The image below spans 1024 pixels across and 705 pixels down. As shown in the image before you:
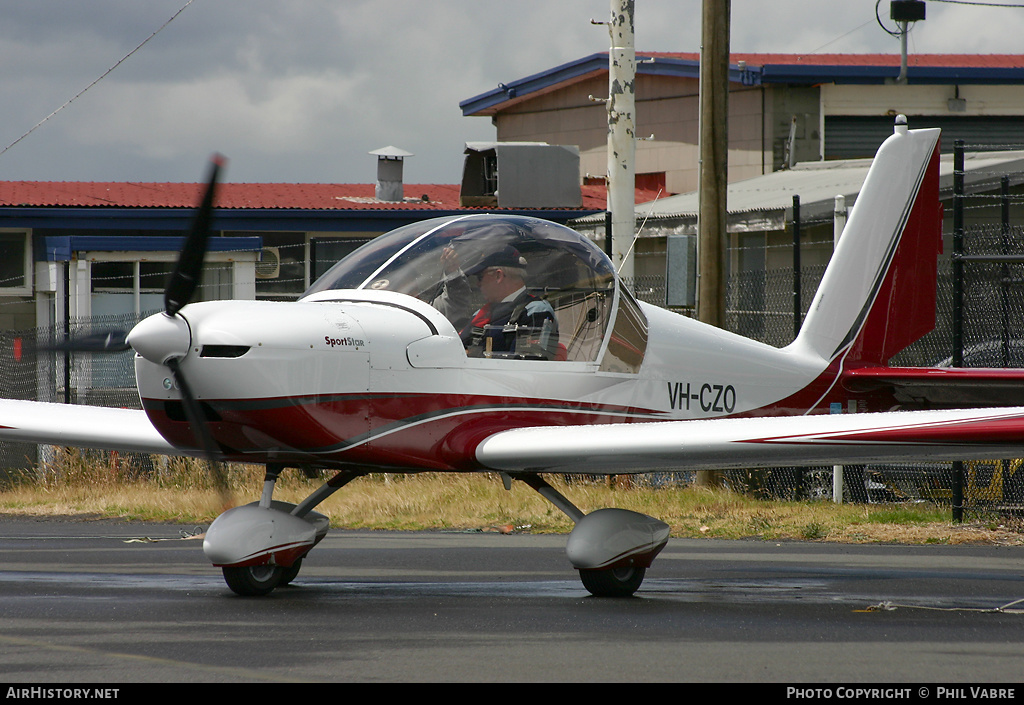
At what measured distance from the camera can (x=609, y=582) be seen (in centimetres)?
734

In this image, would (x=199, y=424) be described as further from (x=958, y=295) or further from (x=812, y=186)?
(x=812, y=186)

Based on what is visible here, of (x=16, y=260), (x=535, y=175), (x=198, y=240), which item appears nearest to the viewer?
(x=198, y=240)

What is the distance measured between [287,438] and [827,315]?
4.97m

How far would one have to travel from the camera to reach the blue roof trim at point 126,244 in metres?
18.7

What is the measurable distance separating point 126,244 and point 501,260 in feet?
41.4

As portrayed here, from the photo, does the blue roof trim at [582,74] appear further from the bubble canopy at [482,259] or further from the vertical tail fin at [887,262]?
the bubble canopy at [482,259]

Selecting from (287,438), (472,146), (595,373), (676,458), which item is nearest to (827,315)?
(595,373)

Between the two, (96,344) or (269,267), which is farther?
(269,267)

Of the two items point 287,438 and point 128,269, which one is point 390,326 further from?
point 128,269

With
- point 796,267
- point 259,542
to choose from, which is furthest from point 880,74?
point 259,542

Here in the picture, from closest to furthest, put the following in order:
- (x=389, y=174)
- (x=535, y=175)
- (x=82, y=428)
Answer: (x=82, y=428) → (x=535, y=175) → (x=389, y=174)

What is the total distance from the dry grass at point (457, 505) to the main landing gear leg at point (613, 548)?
11.4 feet

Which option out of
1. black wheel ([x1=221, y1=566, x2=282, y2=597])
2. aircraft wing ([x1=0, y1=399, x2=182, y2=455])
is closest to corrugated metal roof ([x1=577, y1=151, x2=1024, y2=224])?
aircraft wing ([x1=0, y1=399, x2=182, y2=455])

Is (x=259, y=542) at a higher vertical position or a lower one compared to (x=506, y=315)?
lower
